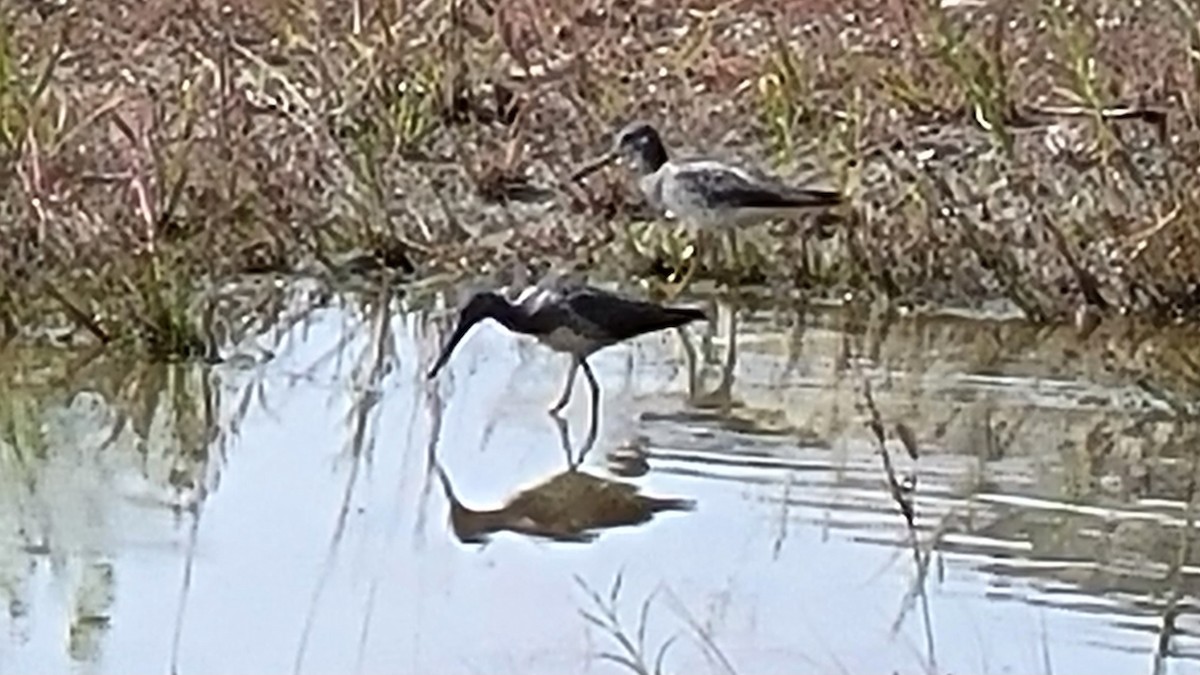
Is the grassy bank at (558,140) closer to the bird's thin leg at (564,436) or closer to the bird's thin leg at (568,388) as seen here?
the bird's thin leg at (568,388)

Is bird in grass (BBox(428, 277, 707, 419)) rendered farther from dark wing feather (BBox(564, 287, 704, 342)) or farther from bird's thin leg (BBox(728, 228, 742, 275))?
bird's thin leg (BBox(728, 228, 742, 275))

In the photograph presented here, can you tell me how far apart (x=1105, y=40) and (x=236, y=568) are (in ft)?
16.2

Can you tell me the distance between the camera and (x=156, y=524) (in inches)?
220

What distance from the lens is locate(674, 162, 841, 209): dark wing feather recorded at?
7.93 metres

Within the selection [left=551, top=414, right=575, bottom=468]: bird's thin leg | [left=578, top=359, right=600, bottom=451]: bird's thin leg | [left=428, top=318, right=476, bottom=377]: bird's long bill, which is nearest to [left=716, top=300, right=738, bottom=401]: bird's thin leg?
[left=578, top=359, right=600, bottom=451]: bird's thin leg

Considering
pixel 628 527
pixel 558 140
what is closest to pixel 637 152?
pixel 558 140

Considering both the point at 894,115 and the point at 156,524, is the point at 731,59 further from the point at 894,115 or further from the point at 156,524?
the point at 156,524

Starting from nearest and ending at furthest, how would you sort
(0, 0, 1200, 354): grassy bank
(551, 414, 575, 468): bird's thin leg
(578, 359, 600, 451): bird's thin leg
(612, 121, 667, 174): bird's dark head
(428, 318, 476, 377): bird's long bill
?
(551, 414, 575, 468): bird's thin leg → (578, 359, 600, 451): bird's thin leg → (428, 318, 476, 377): bird's long bill → (0, 0, 1200, 354): grassy bank → (612, 121, 667, 174): bird's dark head

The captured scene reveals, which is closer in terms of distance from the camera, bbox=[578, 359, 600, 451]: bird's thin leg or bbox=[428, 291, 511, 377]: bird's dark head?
bbox=[578, 359, 600, 451]: bird's thin leg

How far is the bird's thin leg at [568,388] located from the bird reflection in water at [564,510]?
1.68ft

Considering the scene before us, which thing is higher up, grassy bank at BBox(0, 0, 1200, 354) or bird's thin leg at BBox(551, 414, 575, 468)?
grassy bank at BBox(0, 0, 1200, 354)

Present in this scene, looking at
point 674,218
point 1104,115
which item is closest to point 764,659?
point 674,218

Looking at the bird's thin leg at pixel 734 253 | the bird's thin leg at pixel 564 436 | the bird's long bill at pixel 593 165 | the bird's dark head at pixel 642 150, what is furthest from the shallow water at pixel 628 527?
the bird's long bill at pixel 593 165

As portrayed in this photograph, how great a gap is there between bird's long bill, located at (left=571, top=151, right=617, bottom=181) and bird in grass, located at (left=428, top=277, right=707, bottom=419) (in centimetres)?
173
